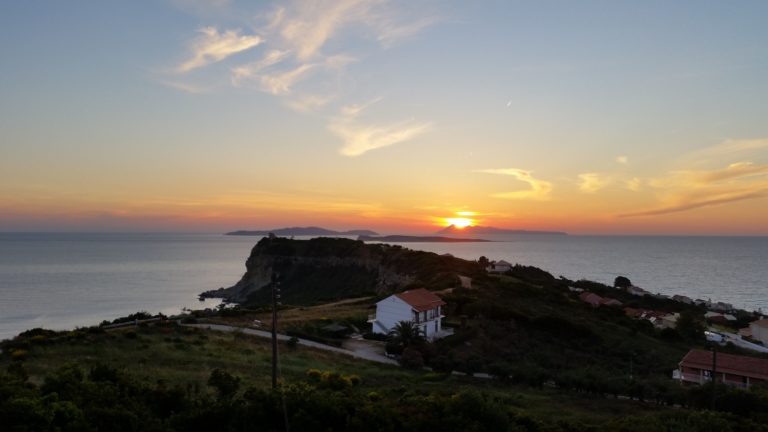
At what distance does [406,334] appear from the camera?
44500 millimetres

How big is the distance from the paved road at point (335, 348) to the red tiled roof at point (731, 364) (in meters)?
23.3

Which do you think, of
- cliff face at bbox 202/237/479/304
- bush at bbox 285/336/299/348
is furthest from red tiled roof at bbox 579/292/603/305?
bush at bbox 285/336/299/348

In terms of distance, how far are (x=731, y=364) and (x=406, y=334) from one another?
25442 millimetres

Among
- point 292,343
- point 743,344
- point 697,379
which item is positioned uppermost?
point 292,343

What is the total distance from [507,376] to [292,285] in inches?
4213

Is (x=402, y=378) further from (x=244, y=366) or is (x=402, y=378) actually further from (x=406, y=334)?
(x=406, y=334)

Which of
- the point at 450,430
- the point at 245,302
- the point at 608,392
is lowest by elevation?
the point at 245,302

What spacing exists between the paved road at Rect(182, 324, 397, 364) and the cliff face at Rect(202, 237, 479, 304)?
43.2 metres

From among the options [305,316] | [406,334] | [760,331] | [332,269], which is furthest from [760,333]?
[332,269]

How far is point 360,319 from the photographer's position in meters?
54.5

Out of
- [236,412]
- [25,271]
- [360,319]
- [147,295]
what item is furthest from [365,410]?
[25,271]

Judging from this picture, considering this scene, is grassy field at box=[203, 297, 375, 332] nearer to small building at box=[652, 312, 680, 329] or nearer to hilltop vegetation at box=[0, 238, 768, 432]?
hilltop vegetation at box=[0, 238, 768, 432]

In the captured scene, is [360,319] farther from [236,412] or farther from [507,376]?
[236,412]

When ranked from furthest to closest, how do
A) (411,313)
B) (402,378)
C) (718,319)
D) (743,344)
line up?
(718,319) < (743,344) < (411,313) < (402,378)
